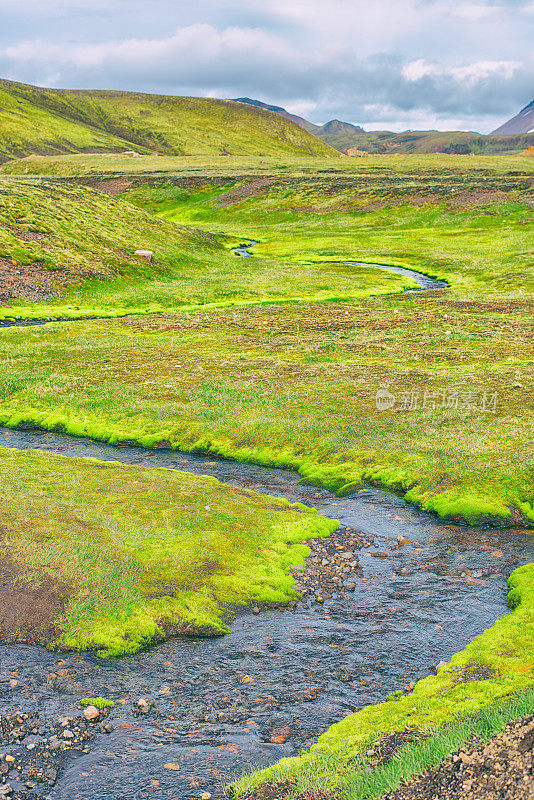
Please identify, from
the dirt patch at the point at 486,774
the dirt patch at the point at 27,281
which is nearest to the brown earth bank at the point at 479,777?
the dirt patch at the point at 486,774

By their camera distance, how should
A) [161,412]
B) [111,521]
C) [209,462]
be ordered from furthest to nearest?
1. [161,412]
2. [209,462]
3. [111,521]

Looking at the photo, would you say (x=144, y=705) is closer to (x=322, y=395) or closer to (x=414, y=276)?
(x=322, y=395)

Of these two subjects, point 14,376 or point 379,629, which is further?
point 14,376

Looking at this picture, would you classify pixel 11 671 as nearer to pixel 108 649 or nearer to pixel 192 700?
pixel 108 649

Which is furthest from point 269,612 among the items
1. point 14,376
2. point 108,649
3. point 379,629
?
point 14,376

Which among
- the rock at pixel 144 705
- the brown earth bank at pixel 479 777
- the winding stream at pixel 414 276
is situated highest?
the winding stream at pixel 414 276

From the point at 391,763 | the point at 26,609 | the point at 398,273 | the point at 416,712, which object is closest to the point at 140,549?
the point at 26,609

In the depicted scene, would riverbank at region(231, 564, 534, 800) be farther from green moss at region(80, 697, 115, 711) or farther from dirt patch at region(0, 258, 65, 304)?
dirt patch at region(0, 258, 65, 304)

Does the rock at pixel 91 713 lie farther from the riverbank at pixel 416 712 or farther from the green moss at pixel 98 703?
the riverbank at pixel 416 712
